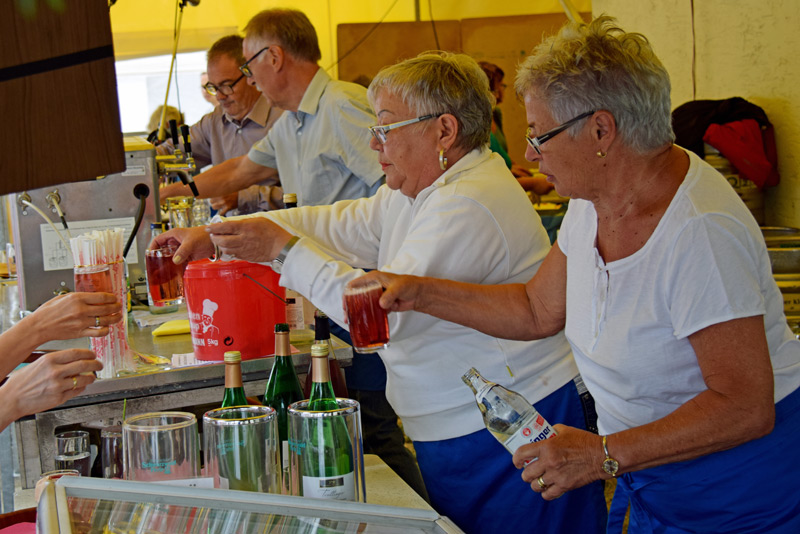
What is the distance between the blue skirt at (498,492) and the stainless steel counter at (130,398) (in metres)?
0.46

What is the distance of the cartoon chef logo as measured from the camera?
221 cm

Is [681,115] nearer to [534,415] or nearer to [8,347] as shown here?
[534,415]

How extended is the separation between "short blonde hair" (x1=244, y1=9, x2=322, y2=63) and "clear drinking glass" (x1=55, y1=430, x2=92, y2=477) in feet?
A: 7.73

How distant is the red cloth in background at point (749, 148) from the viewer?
13.1 ft

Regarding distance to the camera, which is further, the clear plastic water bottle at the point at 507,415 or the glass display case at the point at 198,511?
the clear plastic water bottle at the point at 507,415

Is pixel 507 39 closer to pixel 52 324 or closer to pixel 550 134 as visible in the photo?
pixel 550 134

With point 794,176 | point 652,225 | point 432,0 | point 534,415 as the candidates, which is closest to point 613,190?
point 652,225

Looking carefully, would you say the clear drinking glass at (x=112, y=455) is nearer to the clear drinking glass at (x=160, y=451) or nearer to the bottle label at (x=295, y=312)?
the clear drinking glass at (x=160, y=451)

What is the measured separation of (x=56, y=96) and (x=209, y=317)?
1.26 meters

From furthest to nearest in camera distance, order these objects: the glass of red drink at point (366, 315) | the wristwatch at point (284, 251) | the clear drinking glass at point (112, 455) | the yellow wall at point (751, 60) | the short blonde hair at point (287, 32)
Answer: the yellow wall at point (751, 60), the short blonde hair at point (287, 32), the wristwatch at point (284, 251), the glass of red drink at point (366, 315), the clear drinking glass at point (112, 455)

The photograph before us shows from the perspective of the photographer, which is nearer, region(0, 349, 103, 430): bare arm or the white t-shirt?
the white t-shirt

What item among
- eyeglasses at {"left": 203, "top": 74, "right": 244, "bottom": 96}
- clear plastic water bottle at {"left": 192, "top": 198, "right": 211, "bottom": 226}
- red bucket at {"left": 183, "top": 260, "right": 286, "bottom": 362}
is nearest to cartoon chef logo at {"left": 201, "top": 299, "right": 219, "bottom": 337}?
red bucket at {"left": 183, "top": 260, "right": 286, "bottom": 362}

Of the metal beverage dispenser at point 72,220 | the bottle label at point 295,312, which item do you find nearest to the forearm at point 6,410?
the bottle label at point 295,312

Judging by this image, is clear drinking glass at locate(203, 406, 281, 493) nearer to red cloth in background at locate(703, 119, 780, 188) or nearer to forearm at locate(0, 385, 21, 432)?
forearm at locate(0, 385, 21, 432)
